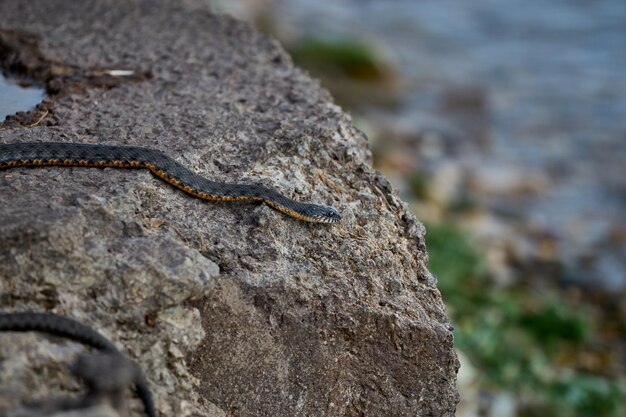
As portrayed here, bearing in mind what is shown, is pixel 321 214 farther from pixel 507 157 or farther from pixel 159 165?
pixel 507 157

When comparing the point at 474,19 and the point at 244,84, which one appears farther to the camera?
the point at 474,19

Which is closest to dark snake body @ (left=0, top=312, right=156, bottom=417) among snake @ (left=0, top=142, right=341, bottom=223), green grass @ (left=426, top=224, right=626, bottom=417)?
snake @ (left=0, top=142, right=341, bottom=223)

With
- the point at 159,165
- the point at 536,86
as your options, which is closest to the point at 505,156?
the point at 536,86

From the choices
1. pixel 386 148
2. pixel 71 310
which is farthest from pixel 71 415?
pixel 386 148

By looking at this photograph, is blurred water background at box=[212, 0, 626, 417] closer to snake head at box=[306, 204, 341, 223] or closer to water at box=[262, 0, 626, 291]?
water at box=[262, 0, 626, 291]

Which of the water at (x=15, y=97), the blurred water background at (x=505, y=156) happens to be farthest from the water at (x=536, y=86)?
the water at (x=15, y=97)

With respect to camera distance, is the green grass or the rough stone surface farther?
the green grass

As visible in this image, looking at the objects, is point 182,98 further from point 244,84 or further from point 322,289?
point 322,289
